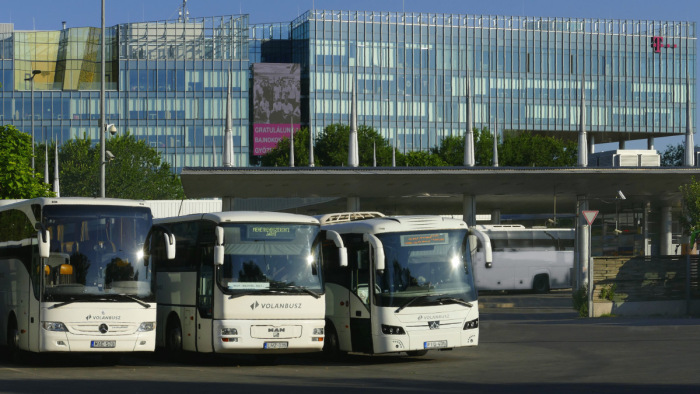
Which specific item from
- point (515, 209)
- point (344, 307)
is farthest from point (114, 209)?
point (515, 209)

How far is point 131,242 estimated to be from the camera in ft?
65.8

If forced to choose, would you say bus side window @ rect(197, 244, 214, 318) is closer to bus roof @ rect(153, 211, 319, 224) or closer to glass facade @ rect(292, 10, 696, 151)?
bus roof @ rect(153, 211, 319, 224)

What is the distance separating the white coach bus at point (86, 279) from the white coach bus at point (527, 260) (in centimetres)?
3506

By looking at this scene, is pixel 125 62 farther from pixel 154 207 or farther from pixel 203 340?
pixel 203 340

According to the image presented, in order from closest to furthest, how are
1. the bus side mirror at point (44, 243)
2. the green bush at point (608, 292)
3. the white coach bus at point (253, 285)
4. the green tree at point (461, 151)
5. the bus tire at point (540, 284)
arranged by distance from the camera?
the bus side mirror at point (44, 243)
the white coach bus at point (253, 285)
the green bush at point (608, 292)
the bus tire at point (540, 284)
the green tree at point (461, 151)

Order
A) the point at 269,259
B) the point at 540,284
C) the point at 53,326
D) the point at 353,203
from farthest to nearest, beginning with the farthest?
the point at 353,203 → the point at 540,284 → the point at 269,259 → the point at 53,326

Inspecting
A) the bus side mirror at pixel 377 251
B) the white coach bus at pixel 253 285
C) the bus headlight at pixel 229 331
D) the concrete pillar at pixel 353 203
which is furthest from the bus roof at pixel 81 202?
the concrete pillar at pixel 353 203

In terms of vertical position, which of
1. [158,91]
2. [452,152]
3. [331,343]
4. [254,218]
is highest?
[158,91]

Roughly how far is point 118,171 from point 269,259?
309 feet

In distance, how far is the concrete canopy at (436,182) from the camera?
152 ft

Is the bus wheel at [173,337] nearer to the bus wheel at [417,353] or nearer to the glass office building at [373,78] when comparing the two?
the bus wheel at [417,353]

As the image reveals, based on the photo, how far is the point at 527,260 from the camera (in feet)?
181

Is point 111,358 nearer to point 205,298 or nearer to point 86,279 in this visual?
point 205,298

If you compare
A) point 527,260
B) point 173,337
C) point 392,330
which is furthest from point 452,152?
point 392,330
